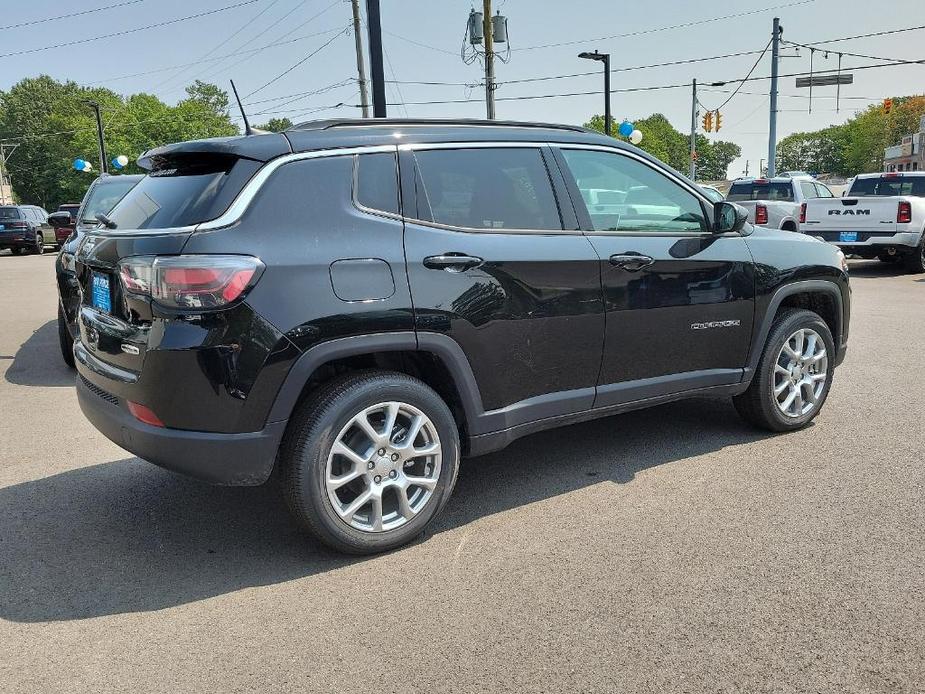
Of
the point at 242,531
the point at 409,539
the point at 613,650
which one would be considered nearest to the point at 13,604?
the point at 242,531

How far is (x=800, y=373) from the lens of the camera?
5.05 m

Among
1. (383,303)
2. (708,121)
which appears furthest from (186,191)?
(708,121)

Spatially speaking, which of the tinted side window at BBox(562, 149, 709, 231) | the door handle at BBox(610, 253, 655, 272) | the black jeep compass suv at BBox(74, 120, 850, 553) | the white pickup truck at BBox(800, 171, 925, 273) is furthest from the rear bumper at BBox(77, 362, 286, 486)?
the white pickup truck at BBox(800, 171, 925, 273)

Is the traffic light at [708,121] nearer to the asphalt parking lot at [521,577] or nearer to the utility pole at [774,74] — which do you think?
the utility pole at [774,74]

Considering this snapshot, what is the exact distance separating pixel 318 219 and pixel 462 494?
1.71 metres

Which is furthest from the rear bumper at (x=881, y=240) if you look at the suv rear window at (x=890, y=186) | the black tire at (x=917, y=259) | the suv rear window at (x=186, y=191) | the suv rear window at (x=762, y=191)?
the suv rear window at (x=186, y=191)

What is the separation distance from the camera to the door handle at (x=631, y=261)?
13.4ft

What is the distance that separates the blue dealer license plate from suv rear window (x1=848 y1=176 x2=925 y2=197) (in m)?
16.1

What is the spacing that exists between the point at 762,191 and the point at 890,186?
2.42m

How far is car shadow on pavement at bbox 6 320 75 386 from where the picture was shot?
282 inches

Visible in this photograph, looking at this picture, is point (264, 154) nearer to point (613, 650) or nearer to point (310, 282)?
point (310, 282)

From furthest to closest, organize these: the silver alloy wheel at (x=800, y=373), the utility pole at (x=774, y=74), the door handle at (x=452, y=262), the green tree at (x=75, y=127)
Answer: the green tree at (x=75, y=127)
the utility pole at (x=774, y=74)
the silver alloy wheel at (x=800, y=373)
the door handle at (x=452, y=262)

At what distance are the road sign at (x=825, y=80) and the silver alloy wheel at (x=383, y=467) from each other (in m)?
34.9

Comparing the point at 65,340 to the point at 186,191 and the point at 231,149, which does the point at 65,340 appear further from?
the point at 231,149
